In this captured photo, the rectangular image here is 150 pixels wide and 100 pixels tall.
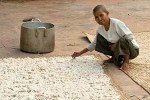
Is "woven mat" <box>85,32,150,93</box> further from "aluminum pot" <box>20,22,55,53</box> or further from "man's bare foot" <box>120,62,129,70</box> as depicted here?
"aluminum pot" <box>20,22,55,53</box>

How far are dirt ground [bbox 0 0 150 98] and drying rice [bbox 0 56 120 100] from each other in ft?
1.36

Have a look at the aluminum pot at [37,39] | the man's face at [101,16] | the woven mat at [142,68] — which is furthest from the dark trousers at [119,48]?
the aluminum pot at [37,39]

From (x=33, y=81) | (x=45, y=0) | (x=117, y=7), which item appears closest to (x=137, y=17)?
(x=117, y=7)

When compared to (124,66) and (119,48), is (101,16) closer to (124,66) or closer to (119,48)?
(119,48)

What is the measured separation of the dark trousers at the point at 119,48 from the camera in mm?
3994

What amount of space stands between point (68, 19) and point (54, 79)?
316 cm

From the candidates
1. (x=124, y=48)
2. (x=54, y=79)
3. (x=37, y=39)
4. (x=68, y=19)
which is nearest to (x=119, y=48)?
(x=124, y=48)

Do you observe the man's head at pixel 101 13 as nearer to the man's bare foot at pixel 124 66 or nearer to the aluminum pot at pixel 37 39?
the man's bare foot at pixel 124 66

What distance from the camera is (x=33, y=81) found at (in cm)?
359

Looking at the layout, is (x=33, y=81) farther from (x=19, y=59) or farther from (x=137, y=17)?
(x=137, y=17)

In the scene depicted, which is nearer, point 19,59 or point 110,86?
point 110,86

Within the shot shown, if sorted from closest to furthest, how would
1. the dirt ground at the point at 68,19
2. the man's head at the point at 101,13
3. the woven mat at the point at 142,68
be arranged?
the woven mat at the point at 142,68, the man's head at the point at 101,13, the dirt ground at the point at 68,19

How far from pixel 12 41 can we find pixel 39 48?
721 mm

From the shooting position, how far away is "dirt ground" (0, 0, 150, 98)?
4852 mm
